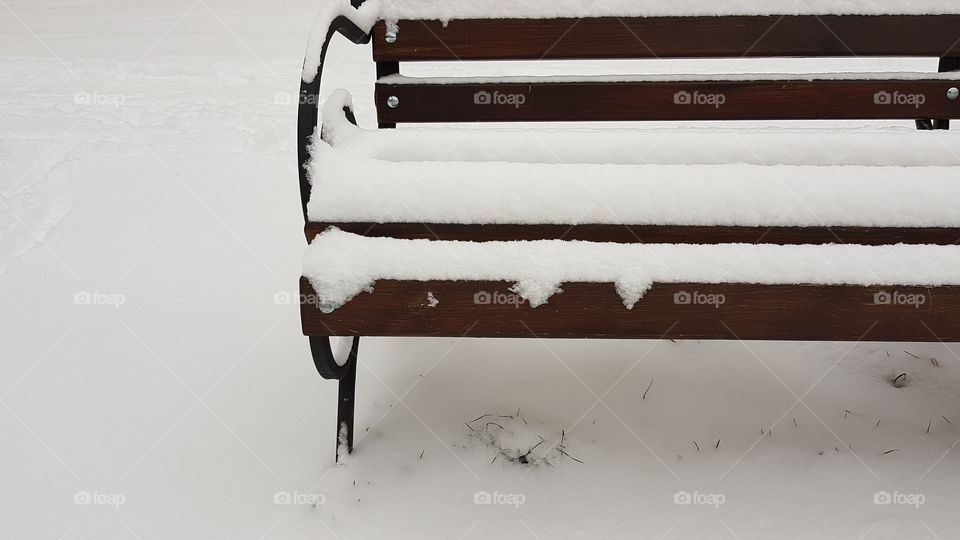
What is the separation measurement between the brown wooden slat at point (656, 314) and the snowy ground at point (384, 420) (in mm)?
466

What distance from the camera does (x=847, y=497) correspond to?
1.64 meters

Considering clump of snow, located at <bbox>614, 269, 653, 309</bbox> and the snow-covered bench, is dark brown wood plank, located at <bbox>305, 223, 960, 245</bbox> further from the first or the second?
clump of snow, located at <bbox>614, 269, 653, 309</bbox>

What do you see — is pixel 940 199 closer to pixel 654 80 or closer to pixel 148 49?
pixel 654 80

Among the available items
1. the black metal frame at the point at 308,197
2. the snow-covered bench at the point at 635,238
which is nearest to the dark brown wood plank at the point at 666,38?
the black metal frame at the point at 308,197

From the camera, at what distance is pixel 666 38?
2111 millimetres

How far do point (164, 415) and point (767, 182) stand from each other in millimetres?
1571

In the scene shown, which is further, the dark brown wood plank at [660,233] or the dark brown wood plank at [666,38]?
the dark brown wood plank at [666,38]

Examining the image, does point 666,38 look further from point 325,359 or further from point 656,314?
point 325,359

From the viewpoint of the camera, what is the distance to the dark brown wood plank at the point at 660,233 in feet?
4.64

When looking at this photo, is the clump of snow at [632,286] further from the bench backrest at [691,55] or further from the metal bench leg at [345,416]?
the bench backrest at [691,55]

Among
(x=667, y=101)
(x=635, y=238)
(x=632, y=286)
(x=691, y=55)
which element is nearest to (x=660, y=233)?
(x=635, y=238)

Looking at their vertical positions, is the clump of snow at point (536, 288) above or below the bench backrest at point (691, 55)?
below

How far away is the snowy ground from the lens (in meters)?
1.62

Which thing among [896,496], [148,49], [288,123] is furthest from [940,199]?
[148,49]
